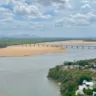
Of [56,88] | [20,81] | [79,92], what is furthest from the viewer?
[20,81]

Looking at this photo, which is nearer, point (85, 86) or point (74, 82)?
point (85, 86)

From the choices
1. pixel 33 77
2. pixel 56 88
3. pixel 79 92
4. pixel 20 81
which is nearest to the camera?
pixel 79 92

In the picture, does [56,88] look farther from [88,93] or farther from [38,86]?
[88,93]

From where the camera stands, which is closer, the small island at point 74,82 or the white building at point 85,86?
the white building at point 85,86

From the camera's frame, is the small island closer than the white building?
No

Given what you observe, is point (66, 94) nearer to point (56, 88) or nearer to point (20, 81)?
point (56, 88)

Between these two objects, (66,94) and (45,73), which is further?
(45,73)

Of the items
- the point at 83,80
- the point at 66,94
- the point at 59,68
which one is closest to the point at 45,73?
the point at 59,68

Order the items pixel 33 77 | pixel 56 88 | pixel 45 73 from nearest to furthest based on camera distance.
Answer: pixel 56 88 → pixel 33 77 → pixel 45 73

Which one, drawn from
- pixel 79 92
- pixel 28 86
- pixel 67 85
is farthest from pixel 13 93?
pixel 79 92
